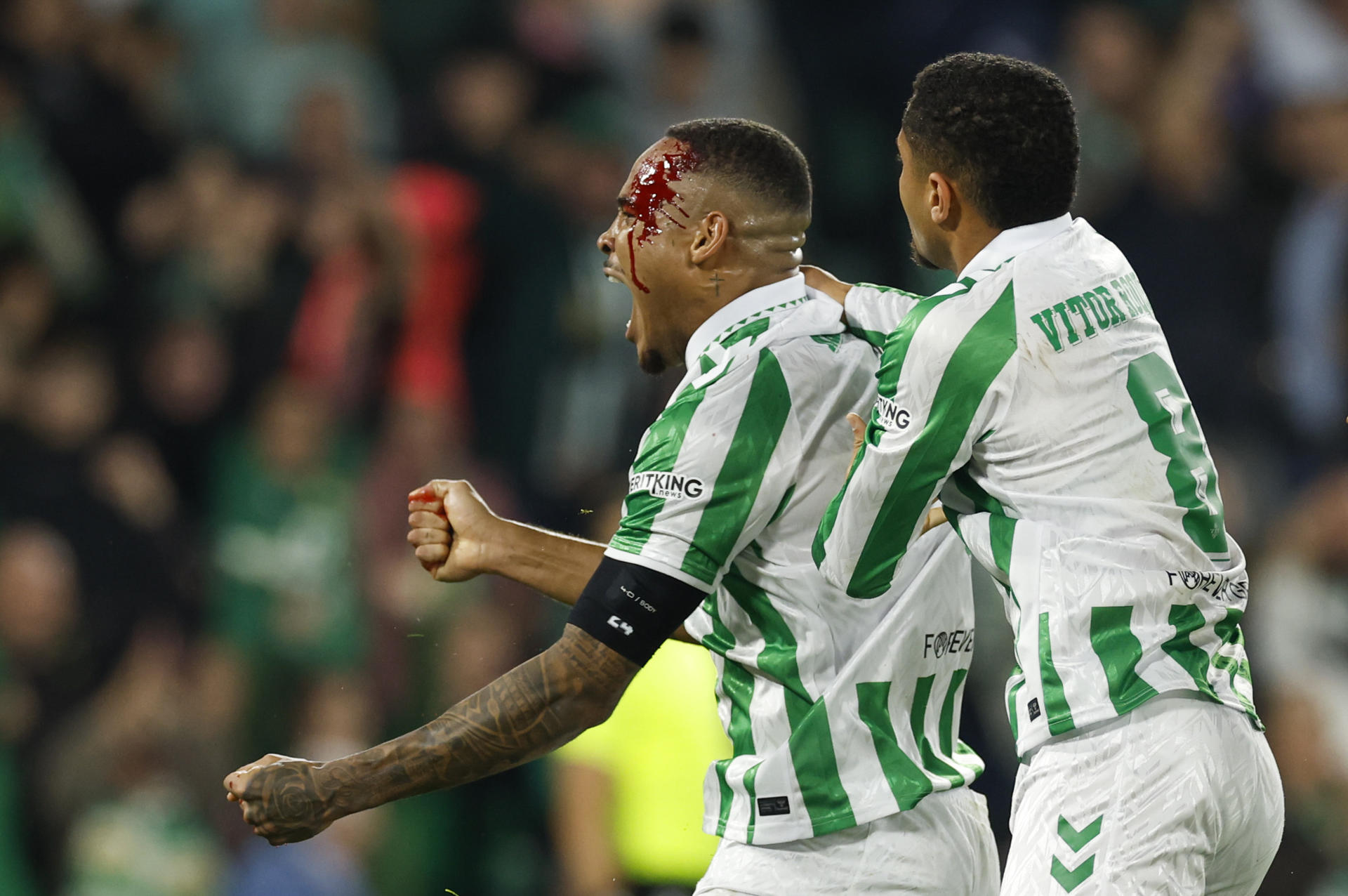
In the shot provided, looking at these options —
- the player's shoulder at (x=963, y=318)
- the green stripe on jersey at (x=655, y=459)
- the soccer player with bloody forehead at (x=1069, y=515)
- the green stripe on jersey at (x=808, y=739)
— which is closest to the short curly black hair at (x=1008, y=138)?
the soccer player with bloody forehead at (x=1069, y=515)

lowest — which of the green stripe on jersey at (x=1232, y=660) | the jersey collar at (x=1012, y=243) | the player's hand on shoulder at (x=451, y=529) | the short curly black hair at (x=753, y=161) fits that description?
the green stripe on jersey at (x=1232, y=660)

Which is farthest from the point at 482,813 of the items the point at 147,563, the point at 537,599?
the point at 147,563

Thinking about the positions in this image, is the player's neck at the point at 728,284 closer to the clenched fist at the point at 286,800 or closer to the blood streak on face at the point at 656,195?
the blood streak on face at the point at 656,195

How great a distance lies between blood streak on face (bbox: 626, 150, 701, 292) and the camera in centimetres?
354

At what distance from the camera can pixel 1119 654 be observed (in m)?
2.82

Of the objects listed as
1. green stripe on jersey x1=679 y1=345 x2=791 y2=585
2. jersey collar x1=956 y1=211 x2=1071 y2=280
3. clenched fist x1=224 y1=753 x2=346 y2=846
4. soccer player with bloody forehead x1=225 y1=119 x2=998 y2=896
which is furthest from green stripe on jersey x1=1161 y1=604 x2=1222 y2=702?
clenched fist x1=224 y1=753 x2=346 y2=846

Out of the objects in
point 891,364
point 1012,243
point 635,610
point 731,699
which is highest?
point 1012,243

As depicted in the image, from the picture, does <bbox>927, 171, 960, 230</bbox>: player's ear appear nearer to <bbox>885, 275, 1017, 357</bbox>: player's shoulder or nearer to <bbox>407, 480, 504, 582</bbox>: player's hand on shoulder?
<bbox>885, 275, 1017, 357</bbox>: player's shoulder

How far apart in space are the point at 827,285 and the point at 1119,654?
3.77 feet

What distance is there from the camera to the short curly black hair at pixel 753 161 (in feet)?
11.6

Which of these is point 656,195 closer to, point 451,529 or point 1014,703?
point 451,529


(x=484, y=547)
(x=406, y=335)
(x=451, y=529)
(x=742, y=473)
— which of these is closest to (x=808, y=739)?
(x=742, y=473)

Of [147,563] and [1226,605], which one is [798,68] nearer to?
[147,563]

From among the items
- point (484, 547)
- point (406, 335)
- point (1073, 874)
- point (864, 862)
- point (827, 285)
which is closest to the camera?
point (1073, 874)
